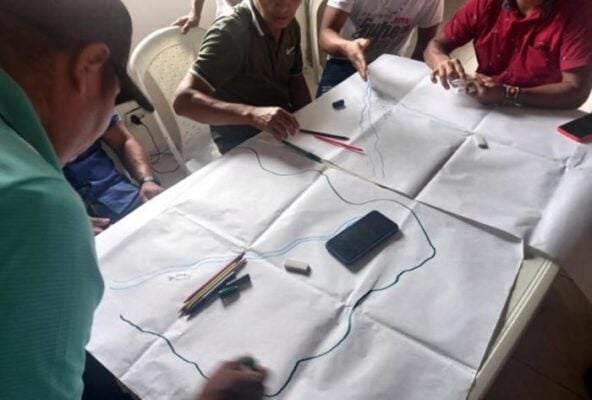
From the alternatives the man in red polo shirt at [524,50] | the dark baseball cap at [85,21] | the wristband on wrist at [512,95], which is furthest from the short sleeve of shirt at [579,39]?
the dark baseball cap at [85,21]

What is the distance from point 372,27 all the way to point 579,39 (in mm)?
735

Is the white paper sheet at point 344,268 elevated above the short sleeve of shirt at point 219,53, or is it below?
below

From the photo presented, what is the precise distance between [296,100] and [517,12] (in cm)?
78

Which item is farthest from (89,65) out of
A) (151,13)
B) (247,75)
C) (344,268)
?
(151,13)

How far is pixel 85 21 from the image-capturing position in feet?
1.59

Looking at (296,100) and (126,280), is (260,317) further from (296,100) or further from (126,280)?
(296,100)

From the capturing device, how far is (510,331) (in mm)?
655

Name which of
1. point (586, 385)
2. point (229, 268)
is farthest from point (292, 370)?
point (586, 385)

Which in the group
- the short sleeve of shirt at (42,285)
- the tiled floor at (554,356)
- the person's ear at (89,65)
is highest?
the person's ear at (89,65)

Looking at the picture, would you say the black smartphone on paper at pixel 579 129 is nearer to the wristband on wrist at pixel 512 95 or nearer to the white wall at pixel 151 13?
the wristband on wrist at pixel 512 95

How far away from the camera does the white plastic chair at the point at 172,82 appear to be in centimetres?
138

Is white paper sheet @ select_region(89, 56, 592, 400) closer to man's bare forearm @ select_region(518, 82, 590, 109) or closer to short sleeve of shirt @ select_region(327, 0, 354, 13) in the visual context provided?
man's bare forearm @ select_region(518, 82, 590, 109)

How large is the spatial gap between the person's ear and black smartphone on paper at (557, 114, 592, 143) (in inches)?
41.4

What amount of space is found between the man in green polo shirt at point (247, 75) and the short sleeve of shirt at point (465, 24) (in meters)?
0.55
